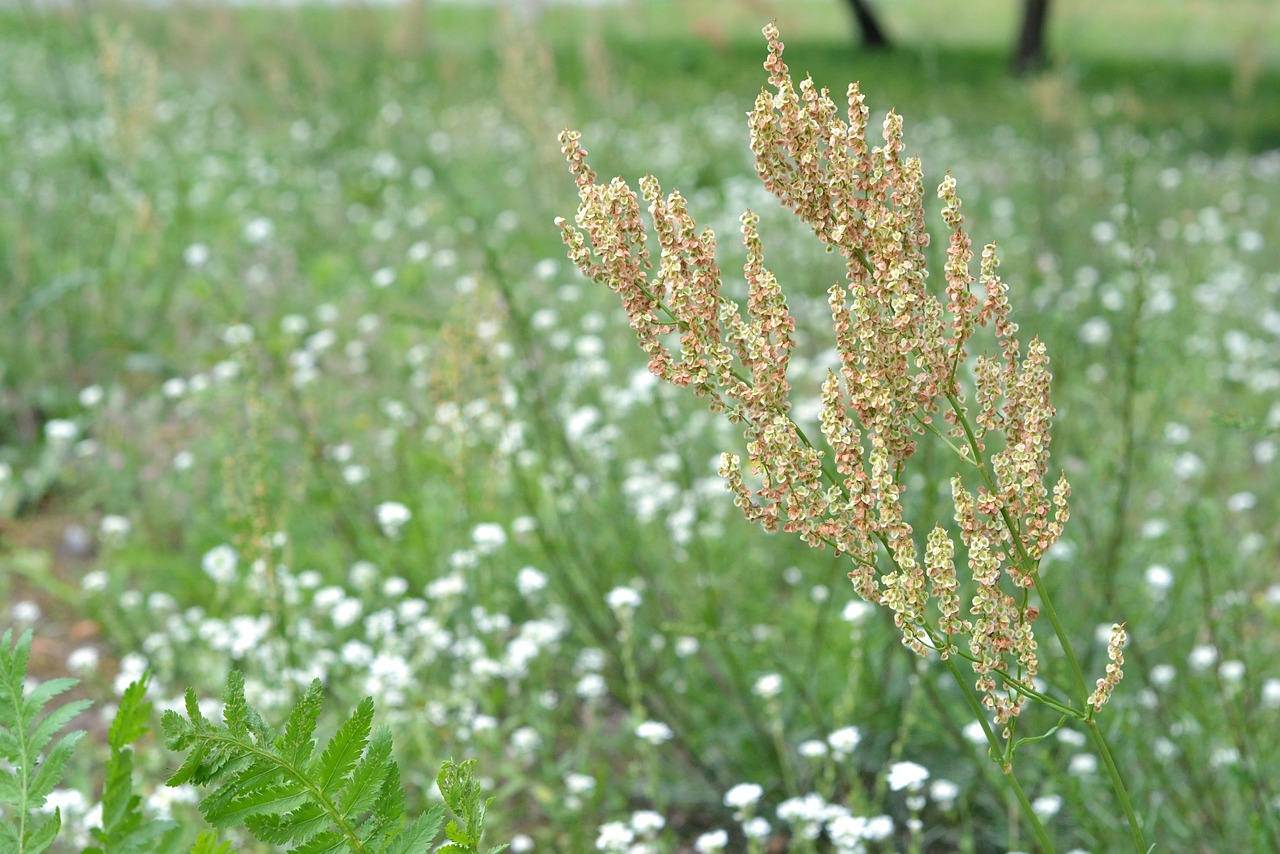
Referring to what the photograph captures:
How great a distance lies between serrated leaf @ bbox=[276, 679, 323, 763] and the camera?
155 cm

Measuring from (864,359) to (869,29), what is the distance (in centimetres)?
1647

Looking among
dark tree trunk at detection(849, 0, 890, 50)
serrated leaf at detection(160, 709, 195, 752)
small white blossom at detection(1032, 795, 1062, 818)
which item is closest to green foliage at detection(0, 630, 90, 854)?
serrated leaf at detection(160, 709, 195, 752)

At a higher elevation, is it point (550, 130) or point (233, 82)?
point (233, 82)

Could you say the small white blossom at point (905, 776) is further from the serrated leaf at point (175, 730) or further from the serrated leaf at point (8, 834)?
the serrated leaf at point (8, 834)

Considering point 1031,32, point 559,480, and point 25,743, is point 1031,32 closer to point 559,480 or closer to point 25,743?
point 559,480

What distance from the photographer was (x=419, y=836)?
1.62 metres

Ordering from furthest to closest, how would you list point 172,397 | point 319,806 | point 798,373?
point 172,397
point 798,373
point 319,806

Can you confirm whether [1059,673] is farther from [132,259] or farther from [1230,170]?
[1230,170]

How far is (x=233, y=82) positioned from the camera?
1198 centimetres

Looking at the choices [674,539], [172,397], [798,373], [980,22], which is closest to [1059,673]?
[674,539]

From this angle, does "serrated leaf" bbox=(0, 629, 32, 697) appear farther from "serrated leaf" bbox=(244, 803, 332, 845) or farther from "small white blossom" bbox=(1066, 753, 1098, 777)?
"small white blossom" bbox=(1066, 753, 1098, 777)

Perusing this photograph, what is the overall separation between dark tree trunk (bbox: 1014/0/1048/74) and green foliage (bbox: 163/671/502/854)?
14.7m

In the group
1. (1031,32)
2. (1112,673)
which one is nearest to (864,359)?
(1112,673)

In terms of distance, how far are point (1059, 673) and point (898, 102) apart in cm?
1014
